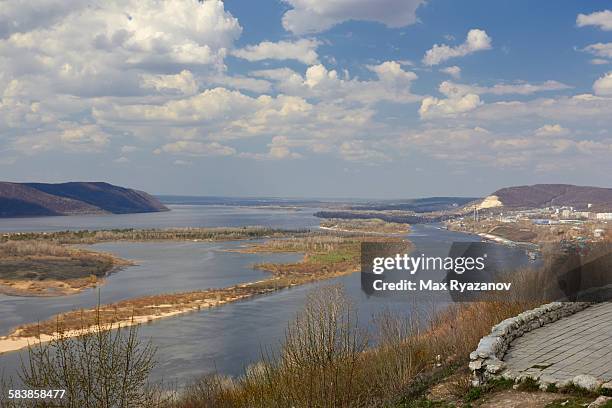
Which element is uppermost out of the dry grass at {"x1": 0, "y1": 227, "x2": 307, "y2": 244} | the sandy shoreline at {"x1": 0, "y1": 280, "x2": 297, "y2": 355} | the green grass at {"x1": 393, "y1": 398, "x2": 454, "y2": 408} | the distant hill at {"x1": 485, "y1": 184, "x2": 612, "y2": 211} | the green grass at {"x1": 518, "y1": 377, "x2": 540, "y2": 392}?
the distant hill at {"x1": 485, "y1": 184, "x2": 612, "y2": 211}

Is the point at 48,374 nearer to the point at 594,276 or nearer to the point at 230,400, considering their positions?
the point at 230,400

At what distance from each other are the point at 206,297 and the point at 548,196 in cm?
12136

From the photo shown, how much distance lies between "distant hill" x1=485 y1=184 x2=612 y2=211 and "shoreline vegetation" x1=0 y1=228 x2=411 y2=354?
66396 millimetres

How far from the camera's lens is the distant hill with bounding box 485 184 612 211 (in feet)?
404

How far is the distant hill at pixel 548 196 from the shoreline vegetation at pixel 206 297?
2614 inches

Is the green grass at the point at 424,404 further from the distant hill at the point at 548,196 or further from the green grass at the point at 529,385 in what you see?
the distant hill at the point at 548,196

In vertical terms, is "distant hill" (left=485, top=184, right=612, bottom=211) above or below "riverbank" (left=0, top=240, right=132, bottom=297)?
above

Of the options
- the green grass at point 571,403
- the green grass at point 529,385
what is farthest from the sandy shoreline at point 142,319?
the green grass at point 571,403

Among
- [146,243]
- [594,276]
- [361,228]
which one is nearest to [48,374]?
[594,276]

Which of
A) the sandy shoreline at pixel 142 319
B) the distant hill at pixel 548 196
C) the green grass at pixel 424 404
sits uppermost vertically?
the distant hill at pixel 548 196

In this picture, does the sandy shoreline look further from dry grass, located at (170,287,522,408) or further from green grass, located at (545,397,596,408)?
green grass, located at (545,397,596,408)

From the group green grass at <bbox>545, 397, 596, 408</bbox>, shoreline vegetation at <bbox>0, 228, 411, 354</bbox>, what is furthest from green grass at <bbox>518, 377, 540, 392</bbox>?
shoreline vegetation at <bbox>0, 228, 411, 354</bbox>

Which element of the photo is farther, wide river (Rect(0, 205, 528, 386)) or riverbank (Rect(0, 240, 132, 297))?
riverbank (Rect(0, 240, 132, 297))

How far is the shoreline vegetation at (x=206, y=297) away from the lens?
28.3 meters
